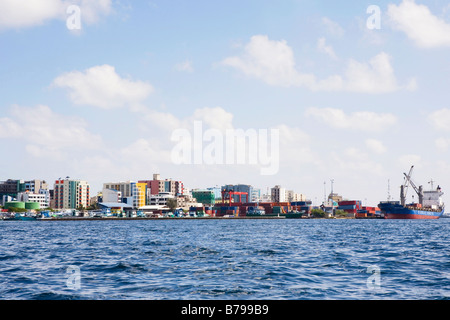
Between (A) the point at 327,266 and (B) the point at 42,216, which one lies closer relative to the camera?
(A) the point at 327,266

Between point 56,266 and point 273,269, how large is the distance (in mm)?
14206

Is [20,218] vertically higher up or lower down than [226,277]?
lower down

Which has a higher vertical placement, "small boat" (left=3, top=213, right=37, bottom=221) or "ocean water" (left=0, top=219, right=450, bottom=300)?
"ocean water" (left=0, top=219, right=450, bottom=300)

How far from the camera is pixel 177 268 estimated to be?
24906 millimetres

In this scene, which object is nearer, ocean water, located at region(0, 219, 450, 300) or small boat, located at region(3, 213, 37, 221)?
ocean water, located at region(0, 219, 450, 300)

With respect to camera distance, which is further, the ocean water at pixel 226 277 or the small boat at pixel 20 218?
the small boat at pixel 20 218

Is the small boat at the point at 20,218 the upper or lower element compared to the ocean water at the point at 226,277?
lower

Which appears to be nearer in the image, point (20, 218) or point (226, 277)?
point (226, 277)
